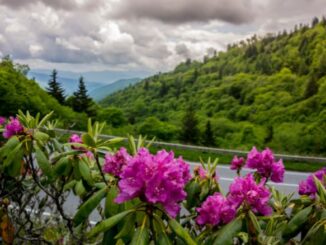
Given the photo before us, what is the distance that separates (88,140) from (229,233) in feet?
2.02

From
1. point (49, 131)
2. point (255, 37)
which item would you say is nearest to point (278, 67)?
point (255, 37)

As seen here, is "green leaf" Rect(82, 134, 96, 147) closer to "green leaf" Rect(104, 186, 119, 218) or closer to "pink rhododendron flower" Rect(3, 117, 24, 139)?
"green leaf" Rect(104, 186, 119, 218)

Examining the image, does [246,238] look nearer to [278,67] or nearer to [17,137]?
[17,137]

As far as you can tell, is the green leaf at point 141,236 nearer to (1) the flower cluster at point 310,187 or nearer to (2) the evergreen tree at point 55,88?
(1) the flower cluster at point 310,187

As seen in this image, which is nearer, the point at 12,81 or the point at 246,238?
the point at 246,238

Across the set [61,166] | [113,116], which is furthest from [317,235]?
[113,116]

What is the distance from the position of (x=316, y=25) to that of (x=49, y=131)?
65688mm

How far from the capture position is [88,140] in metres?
1.57

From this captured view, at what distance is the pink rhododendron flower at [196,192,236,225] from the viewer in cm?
140

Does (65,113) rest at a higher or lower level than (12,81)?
lower

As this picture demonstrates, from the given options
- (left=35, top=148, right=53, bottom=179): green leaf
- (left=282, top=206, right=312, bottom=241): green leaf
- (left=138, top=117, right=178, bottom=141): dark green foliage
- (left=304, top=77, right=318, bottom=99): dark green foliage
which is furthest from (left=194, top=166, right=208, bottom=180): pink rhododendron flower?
(left=304, top=77, right=318, bottom=99): dark green foliage

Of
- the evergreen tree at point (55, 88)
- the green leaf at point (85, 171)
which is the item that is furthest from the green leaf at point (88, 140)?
the evergreen tree at point (55, 88)

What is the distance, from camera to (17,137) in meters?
1.68

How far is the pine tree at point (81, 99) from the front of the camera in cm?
2338
